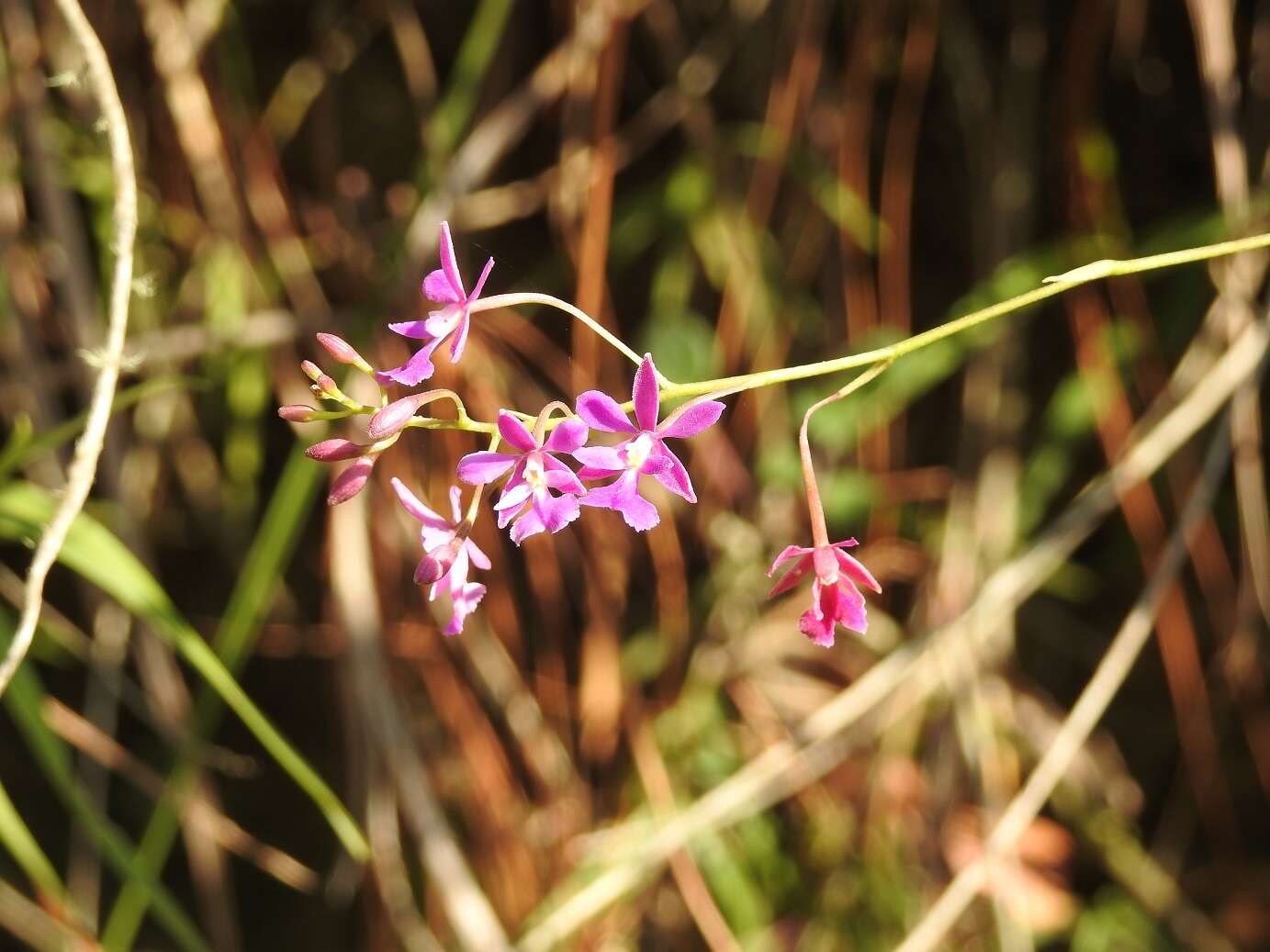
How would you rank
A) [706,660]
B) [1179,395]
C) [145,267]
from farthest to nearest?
[706,660]
[145,267]
[1179,395]

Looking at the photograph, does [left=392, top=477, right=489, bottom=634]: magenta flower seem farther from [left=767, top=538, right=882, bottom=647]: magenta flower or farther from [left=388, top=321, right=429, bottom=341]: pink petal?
[left=767, top=538, right=882, bottom=647]: magenta flower

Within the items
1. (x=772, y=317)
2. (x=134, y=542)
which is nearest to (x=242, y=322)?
(x=134, y=542)

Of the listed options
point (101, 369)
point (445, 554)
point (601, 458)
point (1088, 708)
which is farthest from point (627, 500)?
point (1088, 708)

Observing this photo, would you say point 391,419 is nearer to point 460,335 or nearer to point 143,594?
point 460,335

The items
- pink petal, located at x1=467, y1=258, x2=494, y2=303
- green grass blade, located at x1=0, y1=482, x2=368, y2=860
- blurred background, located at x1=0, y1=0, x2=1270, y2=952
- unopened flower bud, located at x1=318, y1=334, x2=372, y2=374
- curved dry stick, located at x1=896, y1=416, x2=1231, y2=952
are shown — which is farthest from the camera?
blurred background, located at x1=0, y1=0, x2=1270, y2=952

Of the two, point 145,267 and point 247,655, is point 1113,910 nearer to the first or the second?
point 247,655

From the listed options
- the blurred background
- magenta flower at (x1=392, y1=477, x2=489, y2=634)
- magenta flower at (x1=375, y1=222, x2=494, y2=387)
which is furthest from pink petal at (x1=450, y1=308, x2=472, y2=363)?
the blurred background

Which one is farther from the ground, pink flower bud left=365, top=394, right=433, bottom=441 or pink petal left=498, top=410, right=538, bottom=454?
pink flower bud left=365, top=394, right=433, bottom=441
